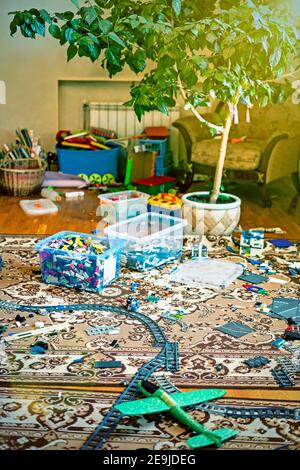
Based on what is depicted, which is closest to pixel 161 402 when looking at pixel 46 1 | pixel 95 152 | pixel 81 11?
pixel 81 11

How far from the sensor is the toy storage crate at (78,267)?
3.34m

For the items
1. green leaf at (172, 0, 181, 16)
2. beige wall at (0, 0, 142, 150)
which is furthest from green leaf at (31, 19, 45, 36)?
beige wall at (0, 0, 142, 150)

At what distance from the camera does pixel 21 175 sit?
5.24 m

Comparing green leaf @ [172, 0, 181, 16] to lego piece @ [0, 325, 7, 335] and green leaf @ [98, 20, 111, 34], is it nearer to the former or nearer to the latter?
green leaf @ [98, 20, 111, 34]

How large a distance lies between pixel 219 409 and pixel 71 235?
168 cm

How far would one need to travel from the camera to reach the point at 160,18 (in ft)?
12.1

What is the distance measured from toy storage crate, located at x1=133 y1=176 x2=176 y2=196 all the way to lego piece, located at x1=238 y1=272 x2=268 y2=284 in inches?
68.2

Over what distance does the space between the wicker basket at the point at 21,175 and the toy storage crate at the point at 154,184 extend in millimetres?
820

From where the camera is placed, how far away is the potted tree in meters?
3.54

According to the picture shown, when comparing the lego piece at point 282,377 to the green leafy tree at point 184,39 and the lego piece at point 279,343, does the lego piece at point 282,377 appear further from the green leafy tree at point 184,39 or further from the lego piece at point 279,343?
the green leafy tree at point 184,39

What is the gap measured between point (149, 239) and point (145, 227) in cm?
30

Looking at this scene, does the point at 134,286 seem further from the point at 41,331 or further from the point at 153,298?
the point at 41,331
